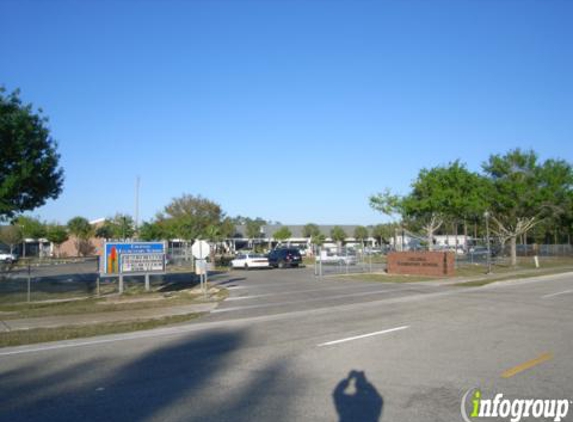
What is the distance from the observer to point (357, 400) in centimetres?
665

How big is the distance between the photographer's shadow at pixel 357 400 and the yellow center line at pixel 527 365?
208 centimetres

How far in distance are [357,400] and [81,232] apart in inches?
3158

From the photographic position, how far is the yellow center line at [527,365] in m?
7.80

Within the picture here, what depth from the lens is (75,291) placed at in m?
25.2

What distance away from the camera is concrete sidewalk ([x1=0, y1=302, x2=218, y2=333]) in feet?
47.8

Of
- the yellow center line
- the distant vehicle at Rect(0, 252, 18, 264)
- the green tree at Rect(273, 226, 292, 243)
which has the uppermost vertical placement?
the green tree at Rect(273, 226, 292, 243)

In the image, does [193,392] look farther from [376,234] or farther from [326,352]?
[376,234]

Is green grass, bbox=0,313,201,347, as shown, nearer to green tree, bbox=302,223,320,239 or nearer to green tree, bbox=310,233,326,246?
green tree, bbox=310,233,326,246

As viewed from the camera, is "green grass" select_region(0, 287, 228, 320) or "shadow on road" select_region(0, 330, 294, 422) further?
→ "green grass" select_region(0, 287, 228, 320)

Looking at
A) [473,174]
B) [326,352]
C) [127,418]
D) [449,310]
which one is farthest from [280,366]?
[473,174]

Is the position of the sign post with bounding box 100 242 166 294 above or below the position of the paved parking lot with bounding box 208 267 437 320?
above

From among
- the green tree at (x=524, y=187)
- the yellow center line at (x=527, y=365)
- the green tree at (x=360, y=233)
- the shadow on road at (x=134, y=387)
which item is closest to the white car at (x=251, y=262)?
the green tree at (x=524, y=187)

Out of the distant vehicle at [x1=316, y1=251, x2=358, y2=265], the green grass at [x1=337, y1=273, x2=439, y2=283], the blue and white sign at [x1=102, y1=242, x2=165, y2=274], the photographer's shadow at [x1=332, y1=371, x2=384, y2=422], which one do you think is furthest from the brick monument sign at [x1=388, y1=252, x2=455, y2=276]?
the photographer's shadow at [x1=332, y1=371, x2=384, y2=422]

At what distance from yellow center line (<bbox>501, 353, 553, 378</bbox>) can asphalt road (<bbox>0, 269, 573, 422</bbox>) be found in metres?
0.04
